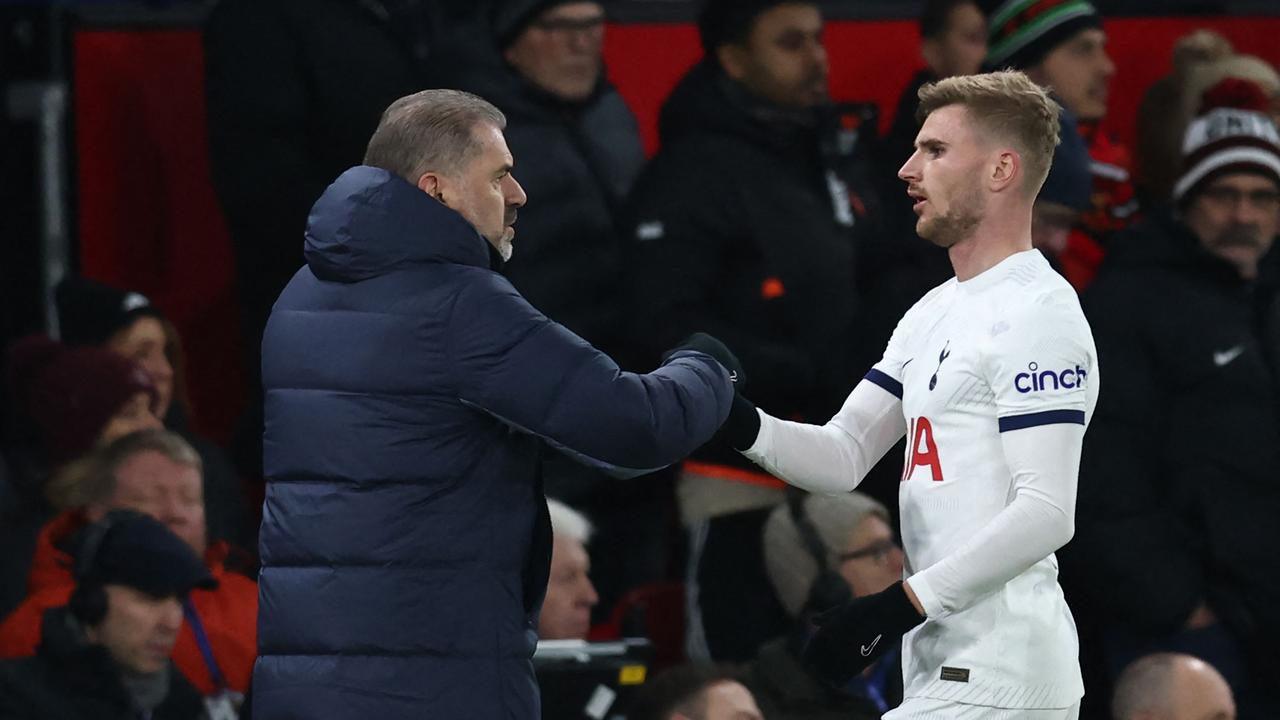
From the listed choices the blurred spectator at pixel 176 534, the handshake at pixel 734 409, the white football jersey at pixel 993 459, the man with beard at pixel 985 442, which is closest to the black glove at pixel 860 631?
the man with beard at pixel 985 442

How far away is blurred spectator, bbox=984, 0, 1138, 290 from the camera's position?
768cm

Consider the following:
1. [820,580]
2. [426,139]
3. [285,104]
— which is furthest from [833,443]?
[285,104]

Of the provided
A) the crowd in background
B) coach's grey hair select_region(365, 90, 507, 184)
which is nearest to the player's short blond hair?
coach's grey hair select_region(365, 90, 507, 184)

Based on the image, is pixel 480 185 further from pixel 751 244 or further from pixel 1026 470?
pixel 751 244

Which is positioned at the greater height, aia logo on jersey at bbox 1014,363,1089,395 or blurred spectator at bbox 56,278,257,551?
aia logo on jersey at bbox 1014,363,1089,395

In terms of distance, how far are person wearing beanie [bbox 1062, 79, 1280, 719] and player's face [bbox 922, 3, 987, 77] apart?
1.01m

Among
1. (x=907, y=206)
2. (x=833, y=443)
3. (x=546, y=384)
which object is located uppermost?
(x=546, y=384)

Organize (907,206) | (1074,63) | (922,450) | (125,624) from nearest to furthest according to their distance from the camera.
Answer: (922,450)
(125,624)
(907,206)
(1074,63)

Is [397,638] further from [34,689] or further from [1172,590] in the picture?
[1172,590]

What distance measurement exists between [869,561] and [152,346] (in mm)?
Result: 2255

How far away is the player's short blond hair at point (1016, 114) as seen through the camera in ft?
14.4

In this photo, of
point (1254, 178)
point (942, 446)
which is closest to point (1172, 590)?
point (1254, 178)

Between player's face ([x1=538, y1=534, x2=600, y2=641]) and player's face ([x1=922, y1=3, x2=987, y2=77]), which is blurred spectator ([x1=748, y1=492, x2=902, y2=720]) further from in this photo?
player's face ([x1=922, y1=3, x2=987, y2=77])

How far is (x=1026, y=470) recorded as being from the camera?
4.16 m
